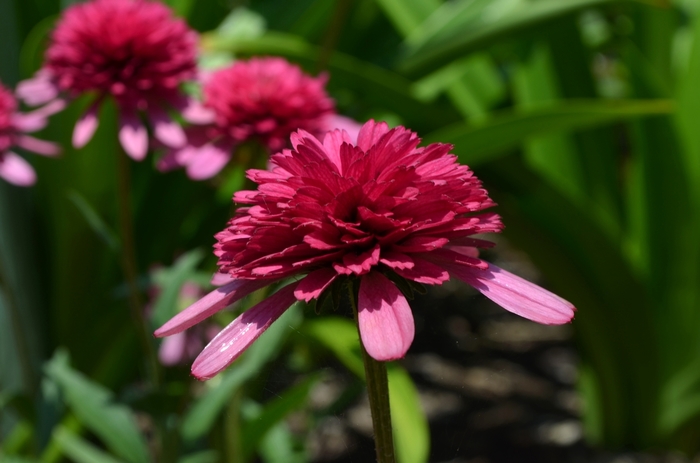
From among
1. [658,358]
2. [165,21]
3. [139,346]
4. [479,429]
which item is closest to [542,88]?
[658,358]

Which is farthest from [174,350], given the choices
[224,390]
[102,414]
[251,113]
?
[251,113]

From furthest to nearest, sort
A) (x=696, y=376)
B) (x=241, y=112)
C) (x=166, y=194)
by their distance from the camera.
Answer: (x=166, y=194), (x=696, y=376), (x=241, y=112)

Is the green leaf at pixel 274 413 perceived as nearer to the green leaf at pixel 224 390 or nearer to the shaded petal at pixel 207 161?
the green leaf at pixel 224 390

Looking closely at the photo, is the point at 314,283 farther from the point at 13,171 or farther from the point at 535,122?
the point at 535,122

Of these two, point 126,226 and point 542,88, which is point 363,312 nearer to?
point 126,226

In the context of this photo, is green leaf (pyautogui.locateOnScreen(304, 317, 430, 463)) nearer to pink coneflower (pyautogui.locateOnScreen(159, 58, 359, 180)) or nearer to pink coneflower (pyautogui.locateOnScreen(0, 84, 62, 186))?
pink coneflower (pyautogui.locateOnScreen(159, 58, 359, 180))

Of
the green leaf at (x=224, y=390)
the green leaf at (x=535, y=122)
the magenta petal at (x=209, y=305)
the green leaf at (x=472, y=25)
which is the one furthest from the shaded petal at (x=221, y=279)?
the green leaf at (x=472, y=25)

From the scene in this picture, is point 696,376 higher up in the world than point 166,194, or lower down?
lower down
